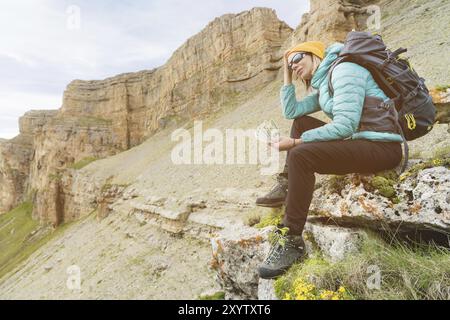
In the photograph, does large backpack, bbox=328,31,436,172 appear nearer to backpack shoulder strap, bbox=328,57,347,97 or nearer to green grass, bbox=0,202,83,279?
backpack shoulder strap, bbox=328,57,347,97

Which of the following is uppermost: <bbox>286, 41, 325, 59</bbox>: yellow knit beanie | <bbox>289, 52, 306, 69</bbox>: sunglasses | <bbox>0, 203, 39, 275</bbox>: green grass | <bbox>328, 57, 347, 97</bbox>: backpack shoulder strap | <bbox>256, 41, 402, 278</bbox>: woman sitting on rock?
<bbox>286, 41, 325, 59</bbox>: yellow knit beanie

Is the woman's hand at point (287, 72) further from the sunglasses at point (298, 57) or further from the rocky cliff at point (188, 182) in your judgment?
the rocky cliff at point (188, 182)

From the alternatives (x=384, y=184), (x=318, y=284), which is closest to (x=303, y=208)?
(x=318, y=284)

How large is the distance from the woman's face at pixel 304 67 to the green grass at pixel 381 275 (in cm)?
213

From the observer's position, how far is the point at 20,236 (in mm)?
54719

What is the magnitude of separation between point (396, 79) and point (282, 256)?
7.56 feet

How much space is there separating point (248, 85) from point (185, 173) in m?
22.4

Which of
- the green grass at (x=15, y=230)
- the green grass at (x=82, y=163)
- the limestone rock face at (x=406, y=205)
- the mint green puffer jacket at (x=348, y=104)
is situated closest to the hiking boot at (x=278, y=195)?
the limestone rock face at (x=406, y=205)

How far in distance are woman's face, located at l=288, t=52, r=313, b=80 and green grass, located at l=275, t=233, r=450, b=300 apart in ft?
6.99

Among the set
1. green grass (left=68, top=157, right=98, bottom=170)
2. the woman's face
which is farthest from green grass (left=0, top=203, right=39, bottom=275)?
the woman's face

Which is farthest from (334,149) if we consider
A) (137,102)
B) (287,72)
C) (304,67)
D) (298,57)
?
(137,102)

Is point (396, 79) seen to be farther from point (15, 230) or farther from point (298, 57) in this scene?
point (15, 230)

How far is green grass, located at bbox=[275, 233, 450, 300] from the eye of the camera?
2.54 m

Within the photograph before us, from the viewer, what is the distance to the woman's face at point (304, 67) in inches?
147
